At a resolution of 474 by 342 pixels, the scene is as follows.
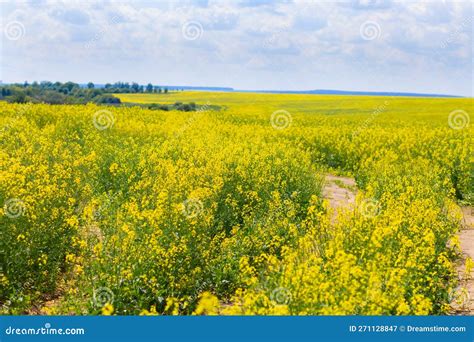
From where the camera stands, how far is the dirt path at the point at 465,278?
26.6 feet

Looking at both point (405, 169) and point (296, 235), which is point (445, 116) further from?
point (296, 235)

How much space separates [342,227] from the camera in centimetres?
866

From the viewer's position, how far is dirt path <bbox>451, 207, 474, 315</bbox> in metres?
8.11

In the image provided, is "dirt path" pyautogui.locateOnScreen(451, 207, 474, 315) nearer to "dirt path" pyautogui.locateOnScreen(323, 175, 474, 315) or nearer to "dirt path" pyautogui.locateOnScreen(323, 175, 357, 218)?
"dirt path" pyautogui.locateOnScreen(323, 175, 474, 315)

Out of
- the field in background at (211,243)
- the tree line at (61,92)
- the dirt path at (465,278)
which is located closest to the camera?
the field in background at (211,243)

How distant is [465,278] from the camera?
942cm

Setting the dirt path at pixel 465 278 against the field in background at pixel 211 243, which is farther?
the dirt path at pixel 465 278

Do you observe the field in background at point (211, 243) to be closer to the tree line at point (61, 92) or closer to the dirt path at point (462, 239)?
the dirt path at point (462, 239)

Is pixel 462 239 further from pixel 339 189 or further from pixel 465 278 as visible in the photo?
pixel 339 189

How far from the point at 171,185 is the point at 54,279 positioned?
251 cm

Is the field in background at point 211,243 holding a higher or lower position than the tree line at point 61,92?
lower

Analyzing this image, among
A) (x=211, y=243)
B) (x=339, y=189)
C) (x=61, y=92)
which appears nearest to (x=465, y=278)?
(x=211, y=243)

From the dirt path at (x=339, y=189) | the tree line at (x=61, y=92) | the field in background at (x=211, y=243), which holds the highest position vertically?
the tree line at (x=61, y=92)

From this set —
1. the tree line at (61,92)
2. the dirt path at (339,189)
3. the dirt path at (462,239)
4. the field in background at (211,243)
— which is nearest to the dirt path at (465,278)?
the dirt path at (462,239)
